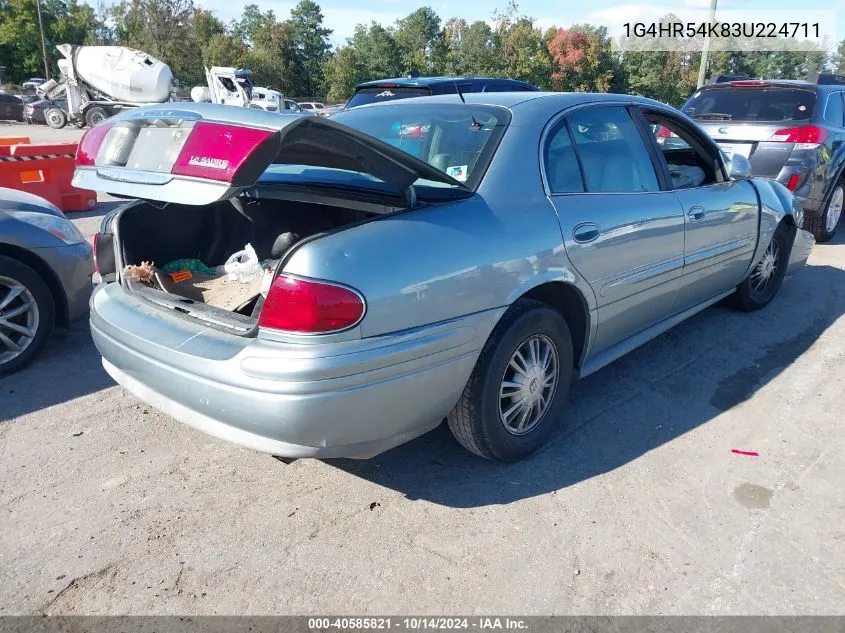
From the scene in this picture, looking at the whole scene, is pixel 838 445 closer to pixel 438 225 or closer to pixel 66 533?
pixel 438 225

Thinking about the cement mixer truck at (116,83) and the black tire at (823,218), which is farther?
the cement mixer truck at (116,83)

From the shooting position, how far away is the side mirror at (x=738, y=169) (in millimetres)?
4398

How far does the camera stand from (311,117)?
89.9 inches

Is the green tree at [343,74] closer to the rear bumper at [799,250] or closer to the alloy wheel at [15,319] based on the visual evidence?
the rear bumper at [799,250]

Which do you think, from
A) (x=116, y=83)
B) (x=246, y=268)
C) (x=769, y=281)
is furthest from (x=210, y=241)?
(x=116, y=83)

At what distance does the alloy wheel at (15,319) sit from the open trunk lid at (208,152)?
156 centimetres

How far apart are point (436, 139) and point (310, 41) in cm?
5407

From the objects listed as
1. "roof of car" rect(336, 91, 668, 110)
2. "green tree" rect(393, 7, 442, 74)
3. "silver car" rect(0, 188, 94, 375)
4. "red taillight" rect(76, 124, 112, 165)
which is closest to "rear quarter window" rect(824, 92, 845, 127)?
"roof of car" rect(336, 91, 668, 110)

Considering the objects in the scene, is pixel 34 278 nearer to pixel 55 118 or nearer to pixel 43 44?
pixel 55 118

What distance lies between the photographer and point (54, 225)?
425 cm

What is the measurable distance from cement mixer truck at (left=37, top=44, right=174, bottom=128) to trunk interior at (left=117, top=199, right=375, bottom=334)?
2352 cm

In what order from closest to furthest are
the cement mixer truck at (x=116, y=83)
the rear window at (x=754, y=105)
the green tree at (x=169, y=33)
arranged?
1. the rear window at (x=754, y=105)
2. the cement mixer truck at (x=116, y=83)
3. the green tree at (x=169, y=33)

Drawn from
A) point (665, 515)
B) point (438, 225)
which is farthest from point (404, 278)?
point (665, 515)

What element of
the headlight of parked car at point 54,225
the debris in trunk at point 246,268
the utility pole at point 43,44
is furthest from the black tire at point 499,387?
the utility pole at point 43,44
